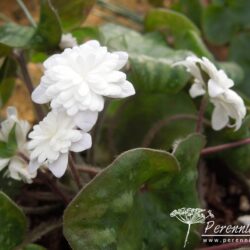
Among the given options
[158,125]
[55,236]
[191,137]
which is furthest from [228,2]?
[55,236]

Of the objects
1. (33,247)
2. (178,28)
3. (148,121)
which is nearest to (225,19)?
(178,28)

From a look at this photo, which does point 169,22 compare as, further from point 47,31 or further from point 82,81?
point 82,81

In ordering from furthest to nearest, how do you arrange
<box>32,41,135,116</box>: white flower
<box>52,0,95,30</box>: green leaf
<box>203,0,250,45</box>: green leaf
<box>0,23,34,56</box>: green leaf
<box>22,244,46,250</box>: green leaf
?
1. <box>203,0,250,45</box>: green leaf
2. <box>52,0,95,30</box>: green leaf
3. <box>0,23,34,56</box>: green leaf
4. <box>22,244,46,250</box>: green leaf
5. <box>32,41,135,116</box>: white flower

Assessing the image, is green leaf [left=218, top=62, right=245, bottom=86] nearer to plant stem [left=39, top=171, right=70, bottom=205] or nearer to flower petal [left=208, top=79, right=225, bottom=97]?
flower petal [left=208, top=79, right=225, bottom=97]

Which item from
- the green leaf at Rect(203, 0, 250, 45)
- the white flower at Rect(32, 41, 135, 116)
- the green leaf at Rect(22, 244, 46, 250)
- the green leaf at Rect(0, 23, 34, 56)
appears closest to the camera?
the white flower at Rect(32, 41, 135, 116)

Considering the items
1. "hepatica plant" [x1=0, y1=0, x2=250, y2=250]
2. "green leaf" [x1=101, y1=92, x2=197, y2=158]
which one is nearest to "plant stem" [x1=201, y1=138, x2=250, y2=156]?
"hepatica plant" [x1=0, y1=0, x2=250, y2=250]

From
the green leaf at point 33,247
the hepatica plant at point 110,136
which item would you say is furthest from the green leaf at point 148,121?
the green leaf at point 33,247

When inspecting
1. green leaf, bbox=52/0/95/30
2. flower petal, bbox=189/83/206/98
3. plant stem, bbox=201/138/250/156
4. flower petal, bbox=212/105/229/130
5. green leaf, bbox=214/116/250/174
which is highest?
green leaf, bbox=52/0/95/30

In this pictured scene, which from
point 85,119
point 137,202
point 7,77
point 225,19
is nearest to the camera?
point 85,119

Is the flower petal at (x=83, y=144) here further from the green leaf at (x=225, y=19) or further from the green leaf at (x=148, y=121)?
the green leaf at (x=225, y=19)
